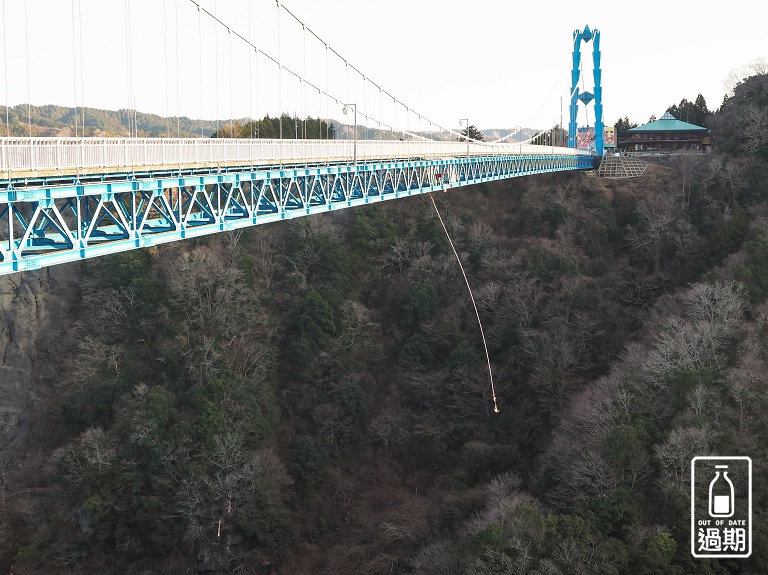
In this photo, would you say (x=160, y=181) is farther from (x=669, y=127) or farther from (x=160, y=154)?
(x=669, y=127)

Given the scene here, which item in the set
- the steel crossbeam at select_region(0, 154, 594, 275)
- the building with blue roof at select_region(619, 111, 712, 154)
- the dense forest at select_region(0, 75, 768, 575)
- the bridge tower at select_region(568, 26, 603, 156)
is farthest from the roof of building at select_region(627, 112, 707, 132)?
the steel crossbeam at select_region(0, 154, 594, 275)

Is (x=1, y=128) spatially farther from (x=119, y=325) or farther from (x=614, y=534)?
(x=614, y=534)

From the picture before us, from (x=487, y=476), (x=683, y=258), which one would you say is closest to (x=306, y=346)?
(x=487, y=476)
